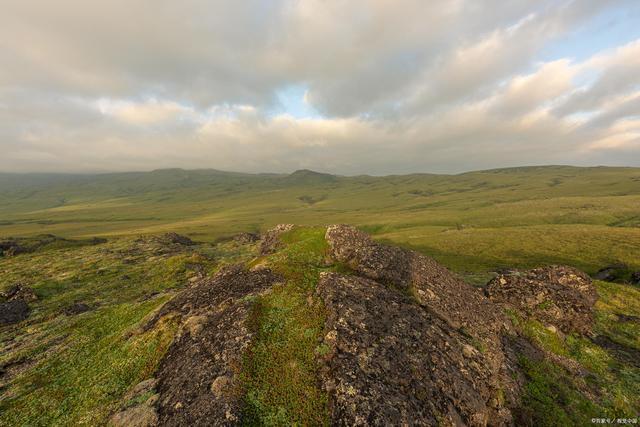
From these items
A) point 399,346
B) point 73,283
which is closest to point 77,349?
point 399,346

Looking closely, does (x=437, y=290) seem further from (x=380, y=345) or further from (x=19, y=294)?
(x=19, y=294)

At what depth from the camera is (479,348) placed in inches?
705

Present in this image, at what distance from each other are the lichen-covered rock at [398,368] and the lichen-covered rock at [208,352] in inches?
181

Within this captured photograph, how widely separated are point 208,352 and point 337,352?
22.8 ft

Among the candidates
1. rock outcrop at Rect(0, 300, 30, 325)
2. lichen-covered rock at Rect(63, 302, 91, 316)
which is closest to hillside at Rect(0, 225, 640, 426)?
lichen-covered rock at Rect(63, 302, 91, 316)

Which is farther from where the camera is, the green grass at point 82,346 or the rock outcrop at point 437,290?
the rock outcrop at point 437,290

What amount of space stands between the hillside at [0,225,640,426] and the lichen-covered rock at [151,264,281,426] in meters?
0.08

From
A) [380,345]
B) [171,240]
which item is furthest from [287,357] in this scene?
[171,240]

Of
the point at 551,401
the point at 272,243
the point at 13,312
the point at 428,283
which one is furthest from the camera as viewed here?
the point at 272,243

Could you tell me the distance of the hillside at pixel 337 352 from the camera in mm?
13172

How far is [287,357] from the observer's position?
49.4 feet

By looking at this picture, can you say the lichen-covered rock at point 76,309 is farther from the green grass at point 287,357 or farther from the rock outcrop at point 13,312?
the green grass at point 287,357

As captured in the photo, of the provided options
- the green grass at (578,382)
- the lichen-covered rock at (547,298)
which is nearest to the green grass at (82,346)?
the green grass at (578,382)

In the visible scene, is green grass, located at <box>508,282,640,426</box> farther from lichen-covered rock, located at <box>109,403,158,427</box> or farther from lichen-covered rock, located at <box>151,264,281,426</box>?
lichen-covered rock, located at <box>109,403,158,427</box>
